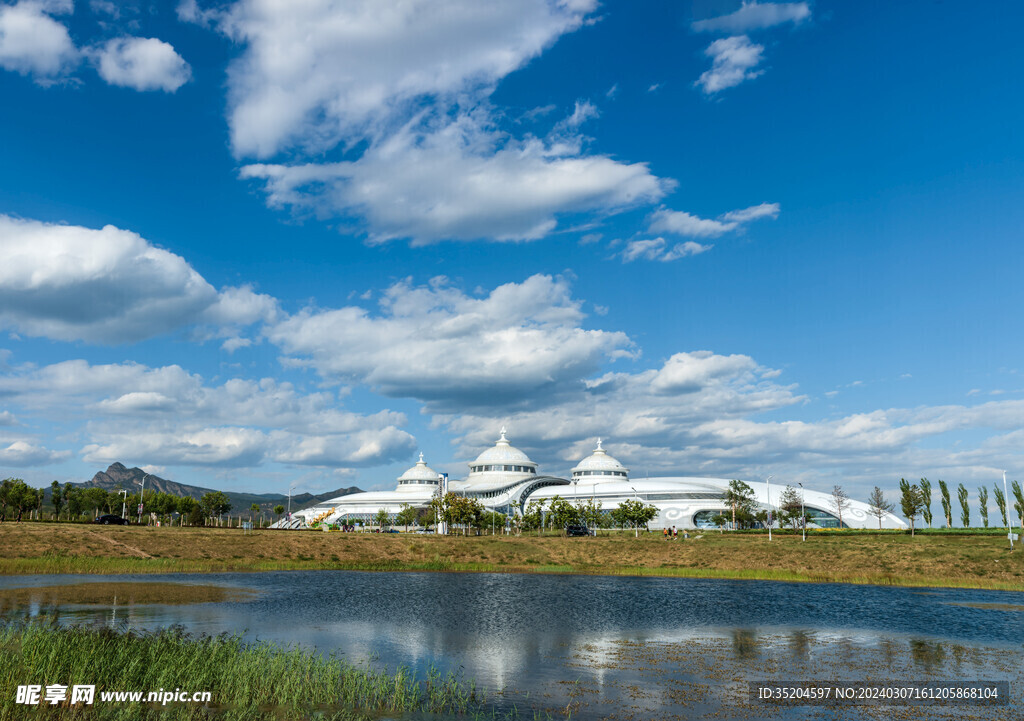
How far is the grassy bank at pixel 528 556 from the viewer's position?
58.1 m

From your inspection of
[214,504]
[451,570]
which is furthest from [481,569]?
[214,504]

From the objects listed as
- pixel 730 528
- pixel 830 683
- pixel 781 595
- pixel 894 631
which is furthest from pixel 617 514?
pixel 830 683

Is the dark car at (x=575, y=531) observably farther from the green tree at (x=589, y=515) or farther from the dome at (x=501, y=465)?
the dome at (x=501, y=465)

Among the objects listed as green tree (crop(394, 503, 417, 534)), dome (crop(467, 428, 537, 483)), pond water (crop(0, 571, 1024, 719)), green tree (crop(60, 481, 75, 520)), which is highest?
dome (crop(467, 428, 537, 483))

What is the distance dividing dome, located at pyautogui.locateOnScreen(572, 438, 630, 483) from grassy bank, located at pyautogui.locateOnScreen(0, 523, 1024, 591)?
Answer: 87824 mm

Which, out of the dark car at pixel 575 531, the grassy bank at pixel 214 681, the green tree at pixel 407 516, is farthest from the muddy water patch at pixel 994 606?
the green tree at pixel 407 516

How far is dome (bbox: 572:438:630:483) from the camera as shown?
581 ft

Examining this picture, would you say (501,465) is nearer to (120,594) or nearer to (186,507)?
(186,507)

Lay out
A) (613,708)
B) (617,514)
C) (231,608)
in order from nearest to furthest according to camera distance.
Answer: (613,708) → (231,608) → (617,514)

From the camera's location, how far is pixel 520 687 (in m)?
20.8

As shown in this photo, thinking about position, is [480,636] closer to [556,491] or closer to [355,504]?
[556,491]

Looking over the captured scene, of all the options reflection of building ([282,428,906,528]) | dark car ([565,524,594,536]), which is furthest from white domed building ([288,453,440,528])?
dark car ([565,524,594,536])

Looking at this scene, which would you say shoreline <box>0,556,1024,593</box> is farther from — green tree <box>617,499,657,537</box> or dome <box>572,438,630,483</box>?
dome <box>572,438,630,483</box>

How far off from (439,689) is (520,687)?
2.54m
